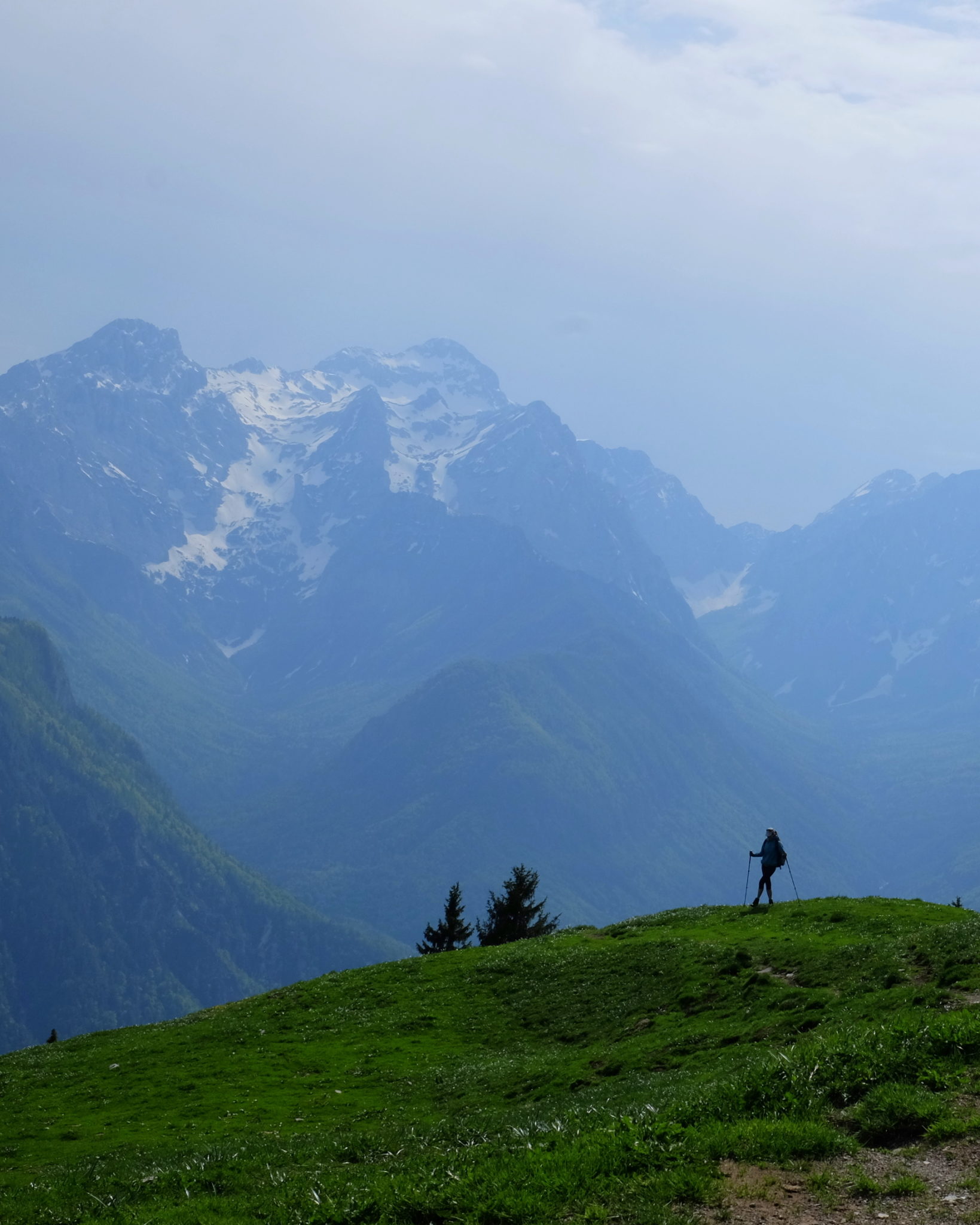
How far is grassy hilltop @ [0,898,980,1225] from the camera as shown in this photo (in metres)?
18.2

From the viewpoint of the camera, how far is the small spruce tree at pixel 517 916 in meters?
83.7

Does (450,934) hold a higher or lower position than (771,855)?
higher

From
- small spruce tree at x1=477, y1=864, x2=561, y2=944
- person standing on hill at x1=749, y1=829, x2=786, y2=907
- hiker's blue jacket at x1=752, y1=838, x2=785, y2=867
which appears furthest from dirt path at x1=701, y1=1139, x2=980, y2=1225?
small spruce tree at x1=477, y1=864, x2=561, y2=944

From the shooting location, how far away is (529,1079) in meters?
31.5

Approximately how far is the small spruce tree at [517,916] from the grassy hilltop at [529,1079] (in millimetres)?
27820

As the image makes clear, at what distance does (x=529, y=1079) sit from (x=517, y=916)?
55.4 meters

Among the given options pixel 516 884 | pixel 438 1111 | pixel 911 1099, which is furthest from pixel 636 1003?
pixel 516 884

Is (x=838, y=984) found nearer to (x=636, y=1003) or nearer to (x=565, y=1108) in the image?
(x=636, y=1003)

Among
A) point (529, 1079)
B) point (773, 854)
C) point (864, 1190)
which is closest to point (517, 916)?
point (773, 854)

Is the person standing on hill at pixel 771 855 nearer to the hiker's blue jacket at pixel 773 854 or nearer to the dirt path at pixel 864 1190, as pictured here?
the hiker's blue jacket at pixel 773 854

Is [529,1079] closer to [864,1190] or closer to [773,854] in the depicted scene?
[864,1190]

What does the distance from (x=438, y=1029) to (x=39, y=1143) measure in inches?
577

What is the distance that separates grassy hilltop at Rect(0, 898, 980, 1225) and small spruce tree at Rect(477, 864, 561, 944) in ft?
91.3

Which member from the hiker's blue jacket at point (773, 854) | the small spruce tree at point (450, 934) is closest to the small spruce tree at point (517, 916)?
the small spruce tree at point (450, 934)
